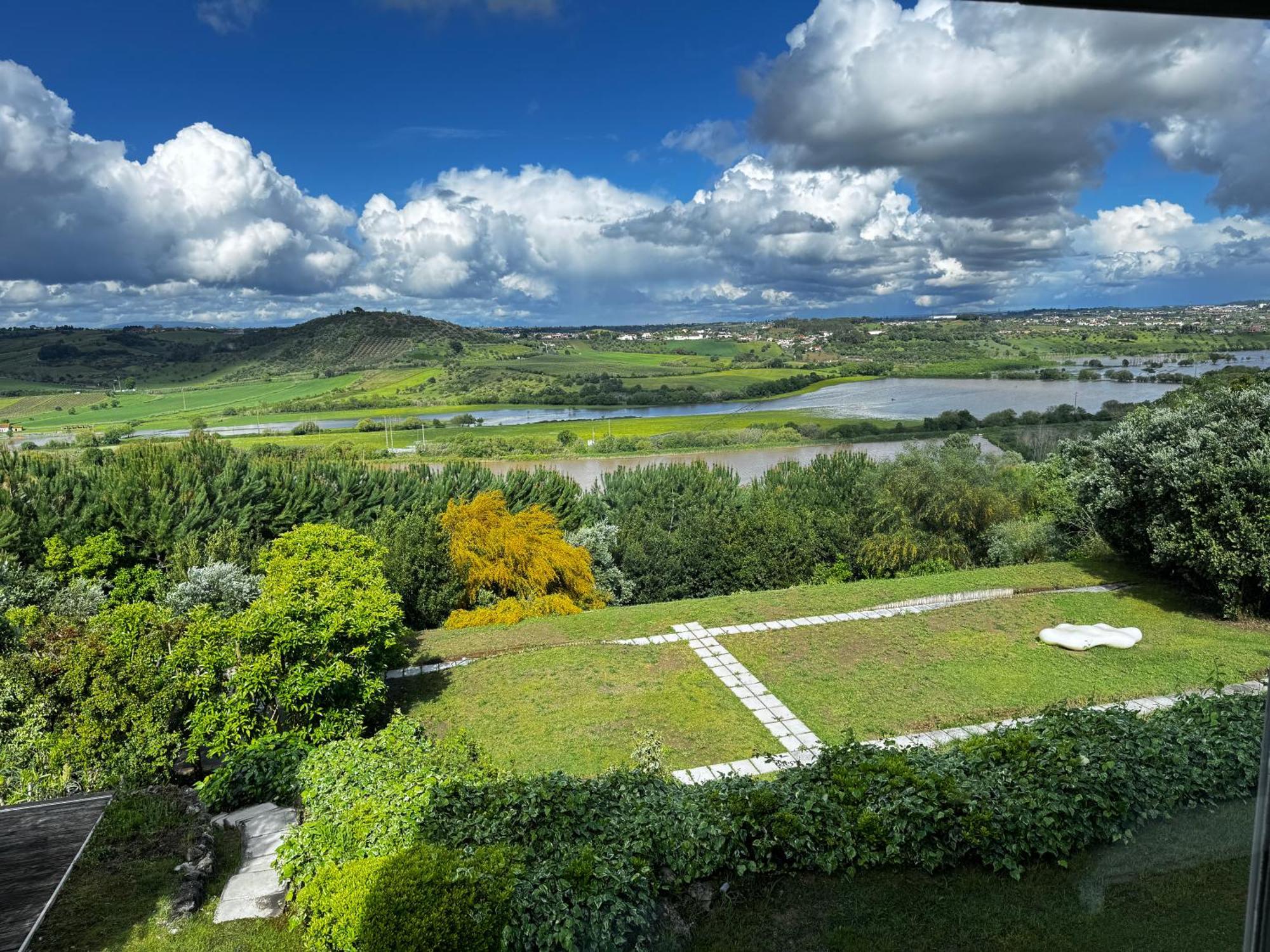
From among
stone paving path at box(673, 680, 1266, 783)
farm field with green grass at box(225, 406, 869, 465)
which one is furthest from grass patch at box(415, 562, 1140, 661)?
farm field with green grass at box(225, 406, 869, 465)

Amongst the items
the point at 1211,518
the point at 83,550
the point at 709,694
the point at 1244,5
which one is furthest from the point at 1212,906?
the point at 83,550

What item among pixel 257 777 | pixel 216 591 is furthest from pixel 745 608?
pixel 216 591

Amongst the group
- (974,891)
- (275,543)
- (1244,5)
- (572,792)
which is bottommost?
(974,891)

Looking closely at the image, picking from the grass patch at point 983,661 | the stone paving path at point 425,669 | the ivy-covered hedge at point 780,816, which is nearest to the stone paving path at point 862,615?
the grass patch at point 983,661

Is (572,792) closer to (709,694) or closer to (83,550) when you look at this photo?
(709,694)

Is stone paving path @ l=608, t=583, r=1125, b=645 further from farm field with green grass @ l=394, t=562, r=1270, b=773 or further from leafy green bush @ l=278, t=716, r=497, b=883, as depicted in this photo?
leafy green bush @ l=278, t=716, r=497, b=883

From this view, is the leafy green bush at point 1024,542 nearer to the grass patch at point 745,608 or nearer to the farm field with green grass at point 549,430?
the grass patch at point 745,608

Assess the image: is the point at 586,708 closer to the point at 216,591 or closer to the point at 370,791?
the point at 370,791
